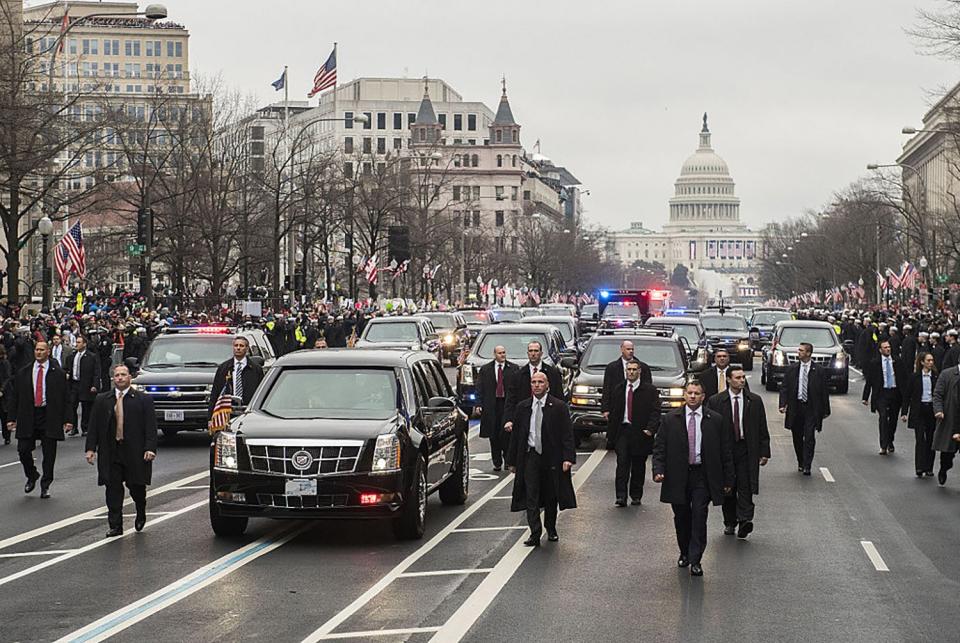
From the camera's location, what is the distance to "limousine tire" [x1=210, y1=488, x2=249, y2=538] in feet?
47.0

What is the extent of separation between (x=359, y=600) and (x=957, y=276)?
201ft

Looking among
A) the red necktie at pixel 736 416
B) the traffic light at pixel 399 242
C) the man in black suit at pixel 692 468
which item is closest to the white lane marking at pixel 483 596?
the man in black suit at pixel 692 468

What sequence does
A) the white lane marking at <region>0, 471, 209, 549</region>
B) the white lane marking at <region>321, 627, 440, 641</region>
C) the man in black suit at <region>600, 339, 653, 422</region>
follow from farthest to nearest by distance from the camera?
1. the man in black suit at <region>600, 339, 653, 422</region>
2. the white lane marking at <region>0, 471, 209, 549</region>
3. the white lane marking at <region>321, 627, 440, 641</region>

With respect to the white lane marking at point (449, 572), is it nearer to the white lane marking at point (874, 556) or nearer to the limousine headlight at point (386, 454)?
the limousine headlight at point (386, 454)

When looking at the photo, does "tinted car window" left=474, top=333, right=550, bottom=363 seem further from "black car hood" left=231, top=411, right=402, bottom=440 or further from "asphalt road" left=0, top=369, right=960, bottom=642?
"black car hood" left=231, top=411, right=402, bottom=440

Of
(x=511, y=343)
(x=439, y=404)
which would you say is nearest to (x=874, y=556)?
(x=439, y=404)

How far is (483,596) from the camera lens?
11648mm

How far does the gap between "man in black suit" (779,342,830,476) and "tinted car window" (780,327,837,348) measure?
1784cm

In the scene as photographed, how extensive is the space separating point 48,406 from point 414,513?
5511 millimetres

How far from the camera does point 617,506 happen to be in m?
17.3

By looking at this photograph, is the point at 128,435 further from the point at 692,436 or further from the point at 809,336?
the point at 809,336

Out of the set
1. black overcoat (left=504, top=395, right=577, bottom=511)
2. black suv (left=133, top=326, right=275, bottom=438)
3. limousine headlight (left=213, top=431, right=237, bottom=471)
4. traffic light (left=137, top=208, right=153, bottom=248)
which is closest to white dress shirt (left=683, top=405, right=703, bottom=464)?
black overcoat (left=504, top=395, right=577, bottom=511)

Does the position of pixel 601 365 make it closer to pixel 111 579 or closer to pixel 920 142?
Answer: pixel 111 579

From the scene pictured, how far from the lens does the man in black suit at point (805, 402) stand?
20688 millimetres
